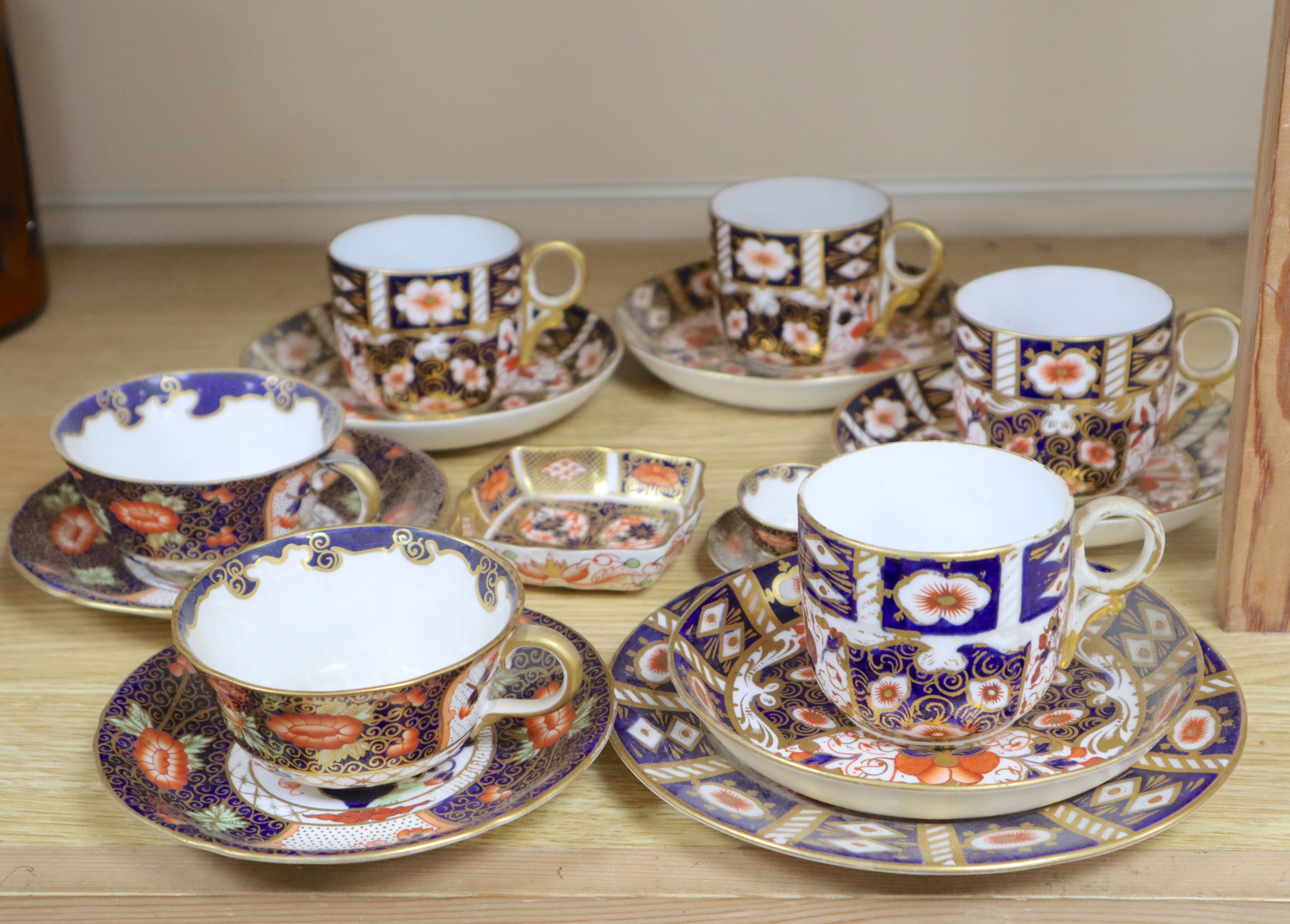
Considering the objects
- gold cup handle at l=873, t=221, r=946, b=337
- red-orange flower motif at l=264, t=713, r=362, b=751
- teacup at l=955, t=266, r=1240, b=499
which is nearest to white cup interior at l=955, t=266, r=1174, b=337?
teacup at l=955, t=266, r=1240, b=499

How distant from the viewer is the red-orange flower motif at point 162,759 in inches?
19.1

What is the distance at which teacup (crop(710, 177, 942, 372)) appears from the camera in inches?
31.2

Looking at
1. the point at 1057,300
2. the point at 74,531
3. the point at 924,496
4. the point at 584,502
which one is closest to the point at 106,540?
the point at 74,531

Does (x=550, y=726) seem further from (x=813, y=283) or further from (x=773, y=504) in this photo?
(x=813, y=283)

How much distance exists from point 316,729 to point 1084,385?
0.40 meters

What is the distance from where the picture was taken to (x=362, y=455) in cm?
75

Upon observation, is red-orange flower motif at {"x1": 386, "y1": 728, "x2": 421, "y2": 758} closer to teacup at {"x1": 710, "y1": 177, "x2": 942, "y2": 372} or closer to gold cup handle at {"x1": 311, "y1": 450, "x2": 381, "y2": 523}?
gold cup handle at {"x1": 311, "y1": 450, "x2": 381, "y2": 523}

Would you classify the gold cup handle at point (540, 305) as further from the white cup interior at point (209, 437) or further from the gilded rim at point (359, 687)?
the gilded rim at point (359, 687)

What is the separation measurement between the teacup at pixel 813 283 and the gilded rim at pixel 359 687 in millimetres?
328

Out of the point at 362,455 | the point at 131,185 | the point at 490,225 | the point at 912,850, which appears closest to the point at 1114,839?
the point at 912,850

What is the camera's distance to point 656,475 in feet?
2.42

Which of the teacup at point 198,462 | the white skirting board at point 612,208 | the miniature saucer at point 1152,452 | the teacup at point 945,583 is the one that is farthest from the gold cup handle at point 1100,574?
the white skirting board at point 612,208

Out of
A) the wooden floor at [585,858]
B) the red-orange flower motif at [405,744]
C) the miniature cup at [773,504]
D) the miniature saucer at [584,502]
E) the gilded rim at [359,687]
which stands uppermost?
the gilded rim at [359,687]

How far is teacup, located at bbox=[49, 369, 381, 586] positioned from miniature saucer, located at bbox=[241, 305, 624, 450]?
0.23ft
